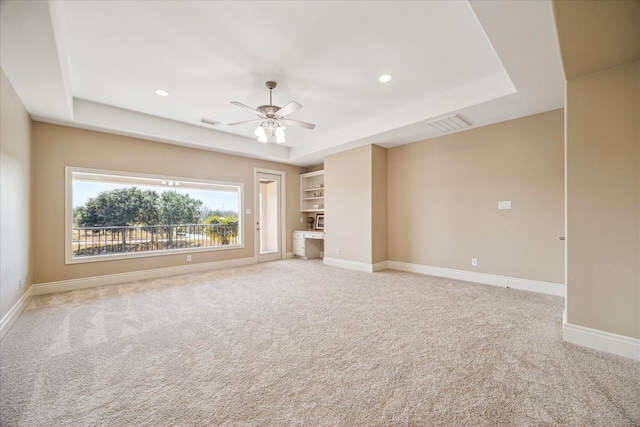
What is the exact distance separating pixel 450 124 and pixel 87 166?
6.16 metres

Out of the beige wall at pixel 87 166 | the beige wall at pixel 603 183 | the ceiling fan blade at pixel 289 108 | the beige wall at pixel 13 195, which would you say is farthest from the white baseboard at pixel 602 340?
the beige wall at pixel 87 166

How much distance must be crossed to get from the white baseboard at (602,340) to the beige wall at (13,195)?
5546 millimetres

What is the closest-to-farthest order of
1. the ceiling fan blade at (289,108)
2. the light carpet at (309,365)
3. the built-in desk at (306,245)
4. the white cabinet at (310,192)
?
the light carpet at (309,365) → the ceiling fan blade at (289,108) → the built-in desk at (306,245) → the white cabinet at (310,192)

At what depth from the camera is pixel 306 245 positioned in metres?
7.09

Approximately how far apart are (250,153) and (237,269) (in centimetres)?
268

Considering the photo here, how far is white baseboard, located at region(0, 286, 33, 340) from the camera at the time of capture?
2.62 meters

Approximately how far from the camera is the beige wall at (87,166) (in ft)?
13.1

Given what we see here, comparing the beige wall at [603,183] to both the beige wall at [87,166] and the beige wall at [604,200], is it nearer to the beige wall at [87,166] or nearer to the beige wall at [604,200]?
the beige wall at [604,200]

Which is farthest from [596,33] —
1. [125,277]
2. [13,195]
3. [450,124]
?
[125,277]

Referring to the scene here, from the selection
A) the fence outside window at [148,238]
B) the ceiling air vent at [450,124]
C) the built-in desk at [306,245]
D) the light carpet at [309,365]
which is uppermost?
the ceiling air vent at [450,124]

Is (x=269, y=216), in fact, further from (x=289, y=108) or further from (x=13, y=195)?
(x=13, y=195)

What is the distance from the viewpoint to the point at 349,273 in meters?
5.23

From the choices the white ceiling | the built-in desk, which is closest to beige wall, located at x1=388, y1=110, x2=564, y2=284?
the white ceiling

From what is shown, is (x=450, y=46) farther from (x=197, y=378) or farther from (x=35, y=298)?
(x=35, y=298)
